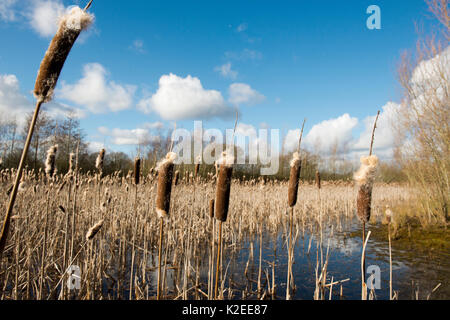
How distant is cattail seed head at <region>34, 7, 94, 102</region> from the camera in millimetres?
1023

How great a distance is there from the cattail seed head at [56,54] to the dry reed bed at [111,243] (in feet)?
5.38

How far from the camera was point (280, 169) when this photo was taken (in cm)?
2389

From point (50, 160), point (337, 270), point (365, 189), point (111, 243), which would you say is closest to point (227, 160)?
point (365, 189)

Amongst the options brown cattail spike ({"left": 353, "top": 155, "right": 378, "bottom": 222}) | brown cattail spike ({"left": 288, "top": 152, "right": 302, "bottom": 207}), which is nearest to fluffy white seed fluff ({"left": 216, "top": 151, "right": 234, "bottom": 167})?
brown cattail spike ({"left": 288, "top": 152, "right": 302, "bottom": 207})

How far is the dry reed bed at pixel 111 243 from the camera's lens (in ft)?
10.2

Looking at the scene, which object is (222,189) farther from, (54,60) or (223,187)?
(54,60)

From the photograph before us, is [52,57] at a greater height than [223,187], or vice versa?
[52,57]

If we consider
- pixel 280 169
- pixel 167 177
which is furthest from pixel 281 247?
pixel 280 169

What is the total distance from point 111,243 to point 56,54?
4.81 meters

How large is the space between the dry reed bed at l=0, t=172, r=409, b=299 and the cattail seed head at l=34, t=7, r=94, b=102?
1.64 metres

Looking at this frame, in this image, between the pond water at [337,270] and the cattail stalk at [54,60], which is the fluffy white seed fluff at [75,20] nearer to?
the cattail stalk at [54,60]
